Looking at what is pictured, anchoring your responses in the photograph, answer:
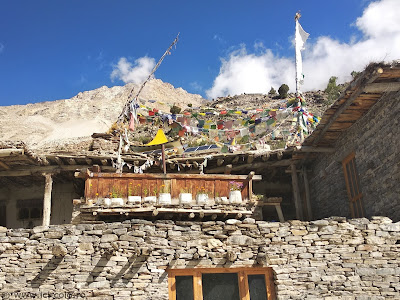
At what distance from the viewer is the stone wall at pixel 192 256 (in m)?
7.94

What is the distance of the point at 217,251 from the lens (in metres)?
8.53

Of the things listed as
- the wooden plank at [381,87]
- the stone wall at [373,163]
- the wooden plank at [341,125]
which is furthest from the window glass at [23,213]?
the wooden plank at [381,87]

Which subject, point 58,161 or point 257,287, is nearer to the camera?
point 257,287

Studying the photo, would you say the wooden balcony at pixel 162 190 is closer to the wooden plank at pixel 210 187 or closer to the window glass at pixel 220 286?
the wooden plank at pixel 210 187

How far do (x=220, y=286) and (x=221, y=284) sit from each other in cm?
4

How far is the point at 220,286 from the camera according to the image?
8422 mm

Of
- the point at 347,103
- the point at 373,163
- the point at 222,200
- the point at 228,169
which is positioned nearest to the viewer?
the point at 347,103

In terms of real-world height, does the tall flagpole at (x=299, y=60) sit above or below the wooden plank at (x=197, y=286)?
above

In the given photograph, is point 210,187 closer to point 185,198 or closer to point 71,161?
point 185,198

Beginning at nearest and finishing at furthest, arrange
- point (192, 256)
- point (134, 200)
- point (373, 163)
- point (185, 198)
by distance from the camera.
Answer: point (192, 256), point (373, 163), point (134, 200), point (185, 198)

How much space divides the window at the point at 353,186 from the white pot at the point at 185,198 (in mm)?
4419

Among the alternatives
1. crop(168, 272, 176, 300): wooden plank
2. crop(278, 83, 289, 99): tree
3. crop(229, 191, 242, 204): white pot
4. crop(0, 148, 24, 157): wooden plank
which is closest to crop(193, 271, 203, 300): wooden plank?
crop(168, 272, 176, 300): wooden plank

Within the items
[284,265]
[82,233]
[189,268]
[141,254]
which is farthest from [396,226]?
[82,233]

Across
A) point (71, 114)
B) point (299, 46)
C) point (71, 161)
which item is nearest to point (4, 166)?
point (71, 161)
